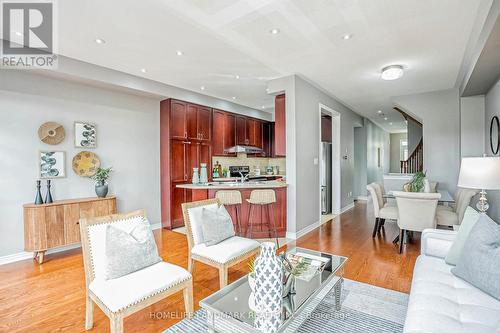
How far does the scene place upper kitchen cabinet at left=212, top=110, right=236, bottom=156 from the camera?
5.86 metres

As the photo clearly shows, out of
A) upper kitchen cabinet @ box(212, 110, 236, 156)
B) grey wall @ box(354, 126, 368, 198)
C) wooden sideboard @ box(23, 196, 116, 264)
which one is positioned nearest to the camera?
wooden sideboard @ box(23, 196, 116, 264)

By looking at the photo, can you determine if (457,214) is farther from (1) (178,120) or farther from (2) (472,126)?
(1) (178,120)

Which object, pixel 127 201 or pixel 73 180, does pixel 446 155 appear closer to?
pixel 127 201

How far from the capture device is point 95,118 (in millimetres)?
4254

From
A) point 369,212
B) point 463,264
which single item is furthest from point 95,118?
point 369,212

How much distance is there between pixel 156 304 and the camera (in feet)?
7.60

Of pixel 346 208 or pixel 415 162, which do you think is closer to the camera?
pixel 346 208

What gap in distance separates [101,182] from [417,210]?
472 cm

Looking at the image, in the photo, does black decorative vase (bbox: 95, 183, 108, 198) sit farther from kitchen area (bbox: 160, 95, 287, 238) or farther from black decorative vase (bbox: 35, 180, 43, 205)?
kitchen area (bbox: 160, 95, 287, 238)

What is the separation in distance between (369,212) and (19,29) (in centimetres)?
721

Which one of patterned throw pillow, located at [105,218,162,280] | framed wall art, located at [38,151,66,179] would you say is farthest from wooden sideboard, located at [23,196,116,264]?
patterned throw pillow, located at [105,218,162,280]

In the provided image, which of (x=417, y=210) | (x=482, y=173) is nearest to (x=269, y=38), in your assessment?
(x=482, y=173)

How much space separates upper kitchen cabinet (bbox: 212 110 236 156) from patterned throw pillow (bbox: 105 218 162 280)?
392cm

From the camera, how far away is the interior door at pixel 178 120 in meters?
5.00
